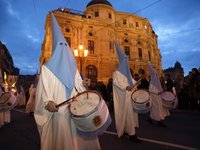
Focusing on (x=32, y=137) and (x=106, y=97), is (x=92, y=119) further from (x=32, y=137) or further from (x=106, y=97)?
(x=106, y=97)

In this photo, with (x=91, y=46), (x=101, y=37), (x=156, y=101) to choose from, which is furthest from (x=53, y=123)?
(x=101, y=37)

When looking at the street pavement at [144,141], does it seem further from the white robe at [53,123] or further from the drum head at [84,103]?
the drum head at [84,103]

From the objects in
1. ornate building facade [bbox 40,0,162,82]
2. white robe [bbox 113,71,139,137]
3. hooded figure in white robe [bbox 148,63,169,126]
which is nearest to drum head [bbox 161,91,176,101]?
hooded figure in white robe [bbox 148,63,169,126]

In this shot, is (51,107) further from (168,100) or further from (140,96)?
(168,100)

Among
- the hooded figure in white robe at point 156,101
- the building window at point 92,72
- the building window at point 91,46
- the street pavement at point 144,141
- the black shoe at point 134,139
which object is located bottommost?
the street pavement at point 144,141

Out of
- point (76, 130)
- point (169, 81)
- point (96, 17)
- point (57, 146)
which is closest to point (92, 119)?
point (76, 130)

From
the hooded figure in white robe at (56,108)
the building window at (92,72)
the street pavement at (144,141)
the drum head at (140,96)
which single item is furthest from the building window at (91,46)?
the hooded figure in white robe at (56,108)

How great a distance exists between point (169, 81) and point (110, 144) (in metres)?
6.40

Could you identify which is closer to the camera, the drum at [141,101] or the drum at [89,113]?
the drum at [89,113]

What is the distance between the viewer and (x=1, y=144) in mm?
5078

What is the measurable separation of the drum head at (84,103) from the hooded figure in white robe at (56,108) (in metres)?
0.27

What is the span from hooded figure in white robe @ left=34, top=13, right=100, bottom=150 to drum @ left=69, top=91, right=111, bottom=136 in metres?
0.25

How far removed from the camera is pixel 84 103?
10.6ft

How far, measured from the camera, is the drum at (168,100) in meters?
7.54
